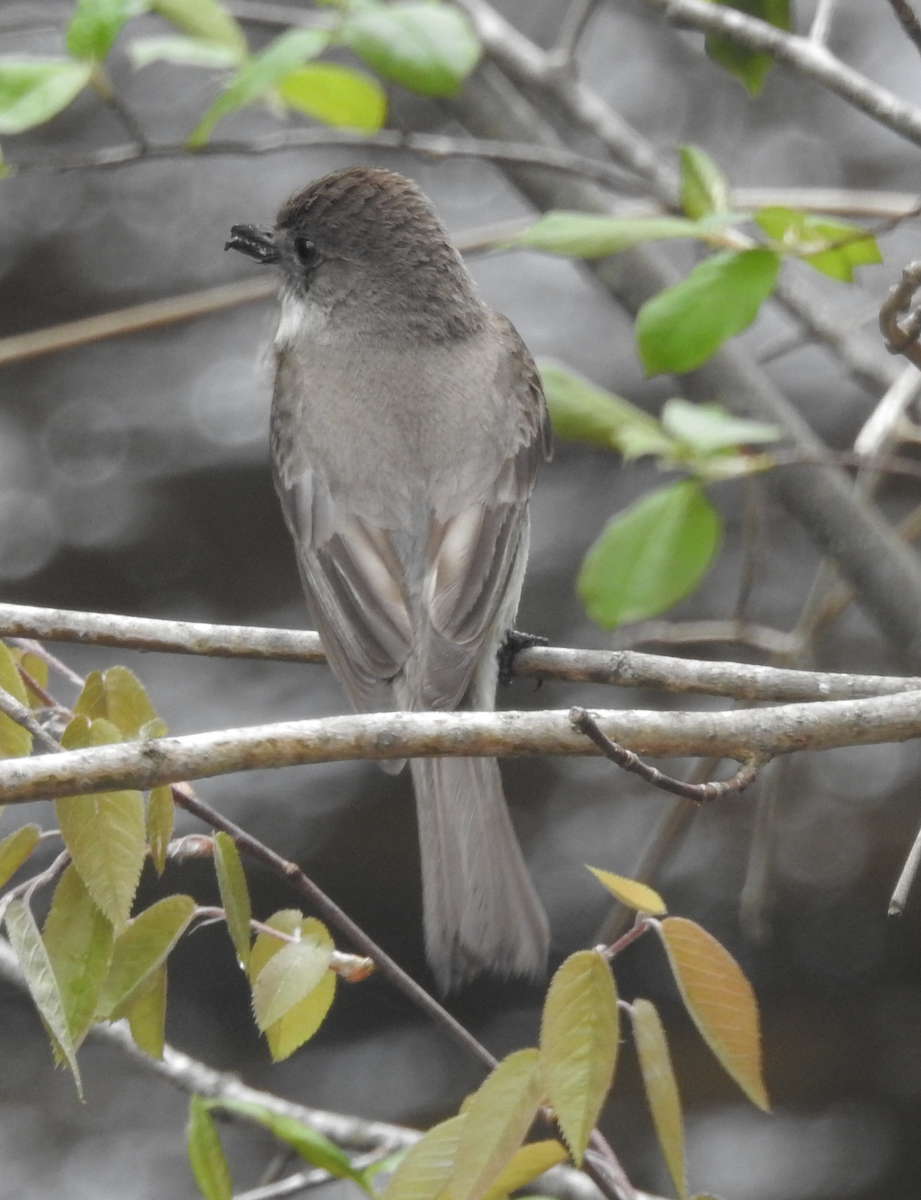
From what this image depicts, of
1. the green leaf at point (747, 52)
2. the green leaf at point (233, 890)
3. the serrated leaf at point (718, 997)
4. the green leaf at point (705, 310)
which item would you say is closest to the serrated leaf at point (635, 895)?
the serrated leaf at point (718, 997)

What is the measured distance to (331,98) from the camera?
4.24 m

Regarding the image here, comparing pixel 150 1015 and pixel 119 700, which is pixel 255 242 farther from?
pixel 150 1015

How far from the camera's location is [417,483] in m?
4.30

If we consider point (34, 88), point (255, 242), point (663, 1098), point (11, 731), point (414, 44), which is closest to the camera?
point (663, 1098)

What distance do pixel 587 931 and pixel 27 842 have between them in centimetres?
403

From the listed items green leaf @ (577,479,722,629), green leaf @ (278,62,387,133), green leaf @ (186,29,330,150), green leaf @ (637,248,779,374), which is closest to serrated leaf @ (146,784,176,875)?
green leaf @ (637,248,779,374)

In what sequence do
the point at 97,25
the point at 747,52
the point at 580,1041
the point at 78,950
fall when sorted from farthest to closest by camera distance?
the point at 747,52, the point at 97,25, the point at 78,950, the point at 580,1041

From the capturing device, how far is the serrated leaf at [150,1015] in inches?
96.9

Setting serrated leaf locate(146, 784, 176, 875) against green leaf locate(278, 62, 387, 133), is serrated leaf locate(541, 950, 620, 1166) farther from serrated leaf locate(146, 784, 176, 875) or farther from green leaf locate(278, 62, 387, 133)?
green leaf locate(278, 62, 387, 133)

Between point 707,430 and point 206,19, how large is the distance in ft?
5.33

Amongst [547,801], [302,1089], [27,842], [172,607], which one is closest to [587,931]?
[547,801]

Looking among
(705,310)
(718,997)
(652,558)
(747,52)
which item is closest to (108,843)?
(718,997)

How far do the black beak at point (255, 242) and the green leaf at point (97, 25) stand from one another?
1.34 meters

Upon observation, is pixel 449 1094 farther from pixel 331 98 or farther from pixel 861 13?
pixel 861 13
